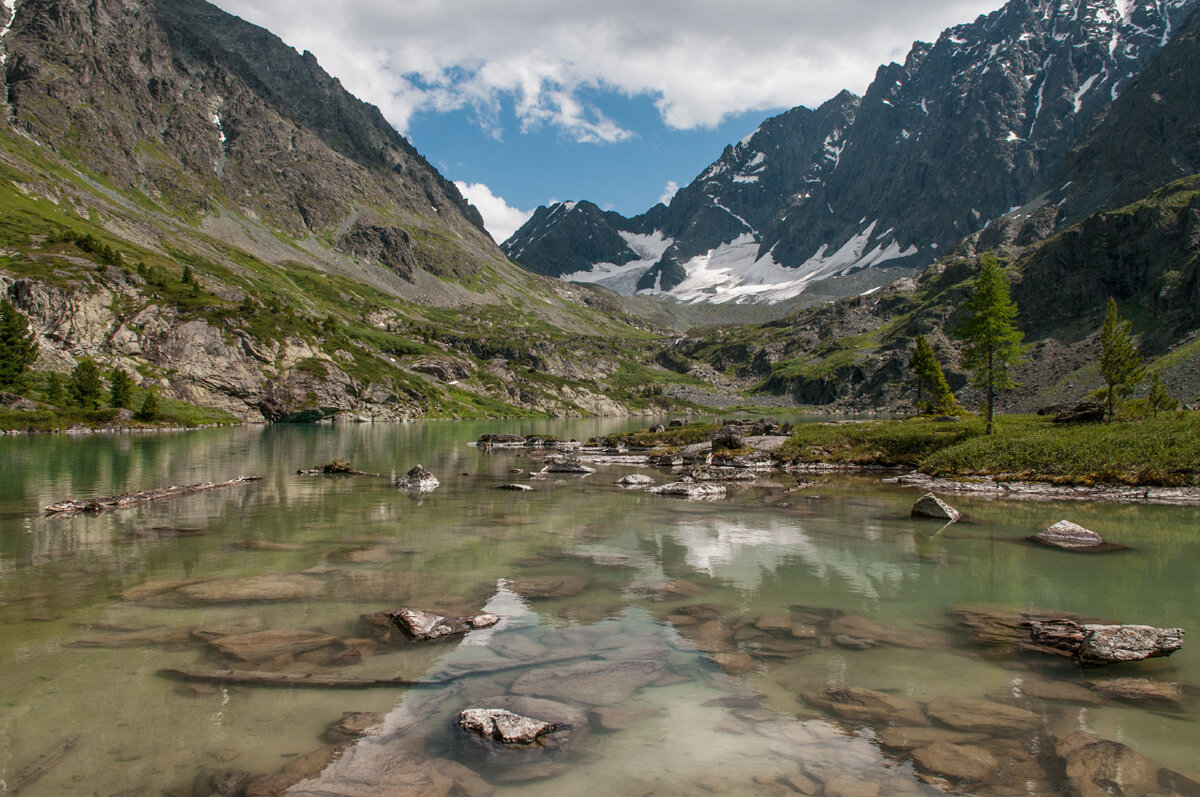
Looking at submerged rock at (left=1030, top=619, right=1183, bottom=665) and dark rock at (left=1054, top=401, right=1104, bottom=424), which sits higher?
dark rock at (left=1054, top=401, right=1104, bottom=424)

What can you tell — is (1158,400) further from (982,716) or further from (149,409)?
(149,409)

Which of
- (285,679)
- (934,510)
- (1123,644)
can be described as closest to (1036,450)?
(934,510)

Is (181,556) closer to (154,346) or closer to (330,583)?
(330,583)

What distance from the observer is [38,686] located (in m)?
10.5

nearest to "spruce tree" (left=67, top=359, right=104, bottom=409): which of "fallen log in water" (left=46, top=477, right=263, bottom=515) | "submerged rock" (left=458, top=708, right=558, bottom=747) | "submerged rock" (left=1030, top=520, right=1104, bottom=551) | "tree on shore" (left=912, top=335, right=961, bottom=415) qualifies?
"fallen log in water" (left=46, top=477, right=263, bottom=515)

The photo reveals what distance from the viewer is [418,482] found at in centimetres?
4100

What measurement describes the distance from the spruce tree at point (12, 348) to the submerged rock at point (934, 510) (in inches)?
5234

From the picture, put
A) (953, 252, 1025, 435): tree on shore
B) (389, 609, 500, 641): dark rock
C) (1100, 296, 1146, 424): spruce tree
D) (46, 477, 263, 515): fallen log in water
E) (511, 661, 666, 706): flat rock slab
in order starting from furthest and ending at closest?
1. (953, 252, 1025, 435): tree on shore
2. (1100, 296, 1146, 424): spruce tree
3. (46, 477, 263, 515): fallen log in water
4. (389, 609, 500, 641): dark rock
5. (511, 661, 666, 706): flat rock slab

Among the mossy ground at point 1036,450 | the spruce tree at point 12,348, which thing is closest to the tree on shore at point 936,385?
the mossy ground at point 1036,450

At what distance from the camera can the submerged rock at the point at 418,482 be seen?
39.9 meters

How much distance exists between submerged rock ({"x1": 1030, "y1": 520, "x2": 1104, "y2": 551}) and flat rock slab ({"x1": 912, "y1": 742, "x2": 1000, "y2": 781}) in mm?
17583

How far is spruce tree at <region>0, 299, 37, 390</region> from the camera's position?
3915 inches

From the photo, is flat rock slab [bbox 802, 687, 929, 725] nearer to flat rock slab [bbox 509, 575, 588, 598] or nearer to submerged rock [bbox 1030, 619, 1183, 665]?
→ submerged rock [bbox 1030, 619, 1183, 665]

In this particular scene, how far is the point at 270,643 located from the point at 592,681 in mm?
6990
